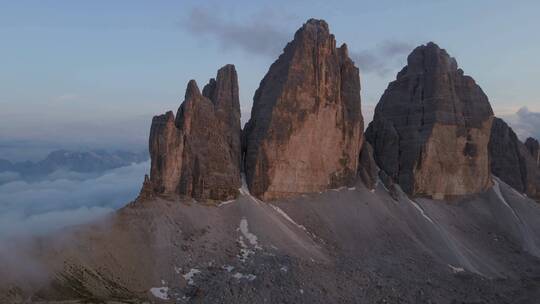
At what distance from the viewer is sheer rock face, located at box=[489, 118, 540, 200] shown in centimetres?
10806

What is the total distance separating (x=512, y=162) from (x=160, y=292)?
258ft

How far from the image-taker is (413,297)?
193ft

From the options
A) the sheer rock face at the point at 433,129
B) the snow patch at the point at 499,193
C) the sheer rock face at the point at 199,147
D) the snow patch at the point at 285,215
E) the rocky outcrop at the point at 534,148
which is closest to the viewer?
the sheer rock face at the point at 199,147

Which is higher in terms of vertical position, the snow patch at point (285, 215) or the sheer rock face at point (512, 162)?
the sheer rock face at point (512, 162)

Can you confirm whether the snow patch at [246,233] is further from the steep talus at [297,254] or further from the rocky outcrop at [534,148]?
the rocky outcrop at [534,148]

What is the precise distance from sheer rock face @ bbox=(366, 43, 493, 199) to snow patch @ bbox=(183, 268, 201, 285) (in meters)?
44.3

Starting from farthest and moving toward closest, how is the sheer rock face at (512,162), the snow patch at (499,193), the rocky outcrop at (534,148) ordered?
the rocky outcrop at (534,148)
the sheer rock face at (512,162)
the snow patch at (499,193)

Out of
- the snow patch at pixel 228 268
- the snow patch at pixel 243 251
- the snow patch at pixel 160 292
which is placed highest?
the snow patch at pixel 243 251

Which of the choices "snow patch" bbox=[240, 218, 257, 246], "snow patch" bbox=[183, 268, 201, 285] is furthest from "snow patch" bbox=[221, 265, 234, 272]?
"snow patch" bbox=[240, 218, 257, 246]

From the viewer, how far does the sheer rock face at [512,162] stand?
108 m

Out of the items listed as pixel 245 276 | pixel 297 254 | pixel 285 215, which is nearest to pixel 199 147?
pixel 285 215

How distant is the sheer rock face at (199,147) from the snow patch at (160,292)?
49.4ft

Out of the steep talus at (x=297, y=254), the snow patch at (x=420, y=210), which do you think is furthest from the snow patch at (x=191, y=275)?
the snow patch at (x=420, y=210)

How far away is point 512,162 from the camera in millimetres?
108875
